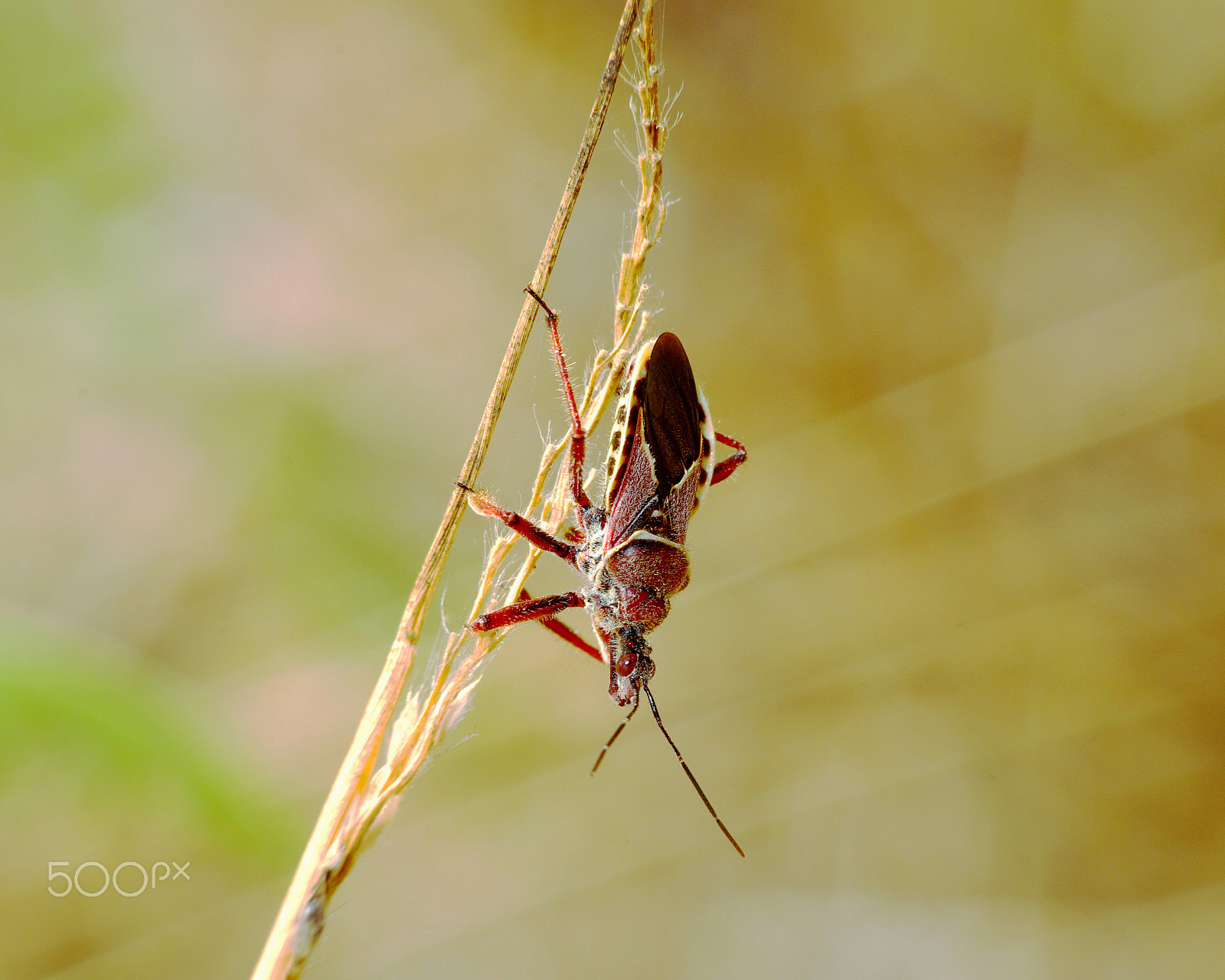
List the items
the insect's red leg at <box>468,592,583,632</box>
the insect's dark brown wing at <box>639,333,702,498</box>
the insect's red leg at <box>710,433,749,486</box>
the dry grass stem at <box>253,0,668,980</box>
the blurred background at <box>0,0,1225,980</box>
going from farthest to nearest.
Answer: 1. the blurred background at <box>0,0,1225,980</box>
2. the insect's red leg at <box>710,433,749,486</box>
3. the insect's dark brown wing at <box>639,333,702,498</box>
4. the insect's red leg at <box>468,592,583,632</box>
5. the dry grass stem at <box>253,0,668,980</box>

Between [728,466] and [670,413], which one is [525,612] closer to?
[670,413]

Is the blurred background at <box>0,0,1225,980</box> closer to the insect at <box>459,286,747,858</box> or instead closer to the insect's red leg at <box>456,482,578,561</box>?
the insect at <box>459,286,747,858</box>

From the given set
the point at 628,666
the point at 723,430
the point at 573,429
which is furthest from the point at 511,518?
the point at 723,430

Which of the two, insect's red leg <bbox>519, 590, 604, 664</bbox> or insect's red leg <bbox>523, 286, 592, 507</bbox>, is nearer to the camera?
insect's red leg <bbox>523, 286, 592, 507</bbox>

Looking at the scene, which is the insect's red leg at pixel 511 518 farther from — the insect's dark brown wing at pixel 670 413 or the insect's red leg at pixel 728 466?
the insect's red leg at pixel 728 466

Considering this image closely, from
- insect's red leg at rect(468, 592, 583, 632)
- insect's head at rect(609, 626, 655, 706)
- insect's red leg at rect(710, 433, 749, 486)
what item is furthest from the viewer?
insect's red leg at rect(710, 433, 749, 486)

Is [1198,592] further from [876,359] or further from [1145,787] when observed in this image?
[876,359]

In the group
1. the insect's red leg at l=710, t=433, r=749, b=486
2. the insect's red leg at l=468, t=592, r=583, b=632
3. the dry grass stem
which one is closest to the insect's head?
the insect's red leg at l=468, t=592, r=583, b=632
